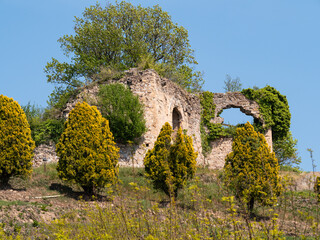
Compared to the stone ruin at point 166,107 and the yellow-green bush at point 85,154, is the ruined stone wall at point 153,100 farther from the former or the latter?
the yellow-green bush at point 85,154

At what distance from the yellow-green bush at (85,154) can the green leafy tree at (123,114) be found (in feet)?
15.6

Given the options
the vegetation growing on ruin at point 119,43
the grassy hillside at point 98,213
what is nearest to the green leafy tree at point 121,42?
the vegetation growing on ruin at point 119,43

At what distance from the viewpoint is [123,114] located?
17781 mm

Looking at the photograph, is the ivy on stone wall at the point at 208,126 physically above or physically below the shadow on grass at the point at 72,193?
above

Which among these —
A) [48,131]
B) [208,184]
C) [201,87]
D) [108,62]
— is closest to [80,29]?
[108,62]

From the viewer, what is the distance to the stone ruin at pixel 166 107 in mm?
18141

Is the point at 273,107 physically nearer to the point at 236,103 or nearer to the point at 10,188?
the point at 236,103

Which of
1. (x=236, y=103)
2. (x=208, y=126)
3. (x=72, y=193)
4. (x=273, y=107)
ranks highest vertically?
(x=236, y=103)

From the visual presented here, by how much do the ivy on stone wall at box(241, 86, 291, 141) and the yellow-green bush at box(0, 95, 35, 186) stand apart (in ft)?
54.2

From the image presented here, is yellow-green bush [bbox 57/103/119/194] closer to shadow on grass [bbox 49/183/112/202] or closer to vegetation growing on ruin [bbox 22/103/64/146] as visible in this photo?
shadow on grass [bbox 49/183/112/202]

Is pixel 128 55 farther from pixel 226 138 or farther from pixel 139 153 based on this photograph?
pixel 139 153

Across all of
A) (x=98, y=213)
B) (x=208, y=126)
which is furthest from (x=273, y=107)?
(x=98, y=213)

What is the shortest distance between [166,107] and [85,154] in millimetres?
8315

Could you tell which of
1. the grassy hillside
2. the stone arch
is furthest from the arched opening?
the grassy hillside
